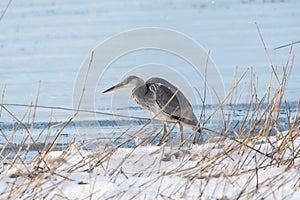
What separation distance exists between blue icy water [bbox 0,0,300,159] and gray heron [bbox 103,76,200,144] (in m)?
0.45

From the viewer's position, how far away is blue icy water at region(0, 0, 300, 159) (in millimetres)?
8539

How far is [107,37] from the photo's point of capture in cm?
1326

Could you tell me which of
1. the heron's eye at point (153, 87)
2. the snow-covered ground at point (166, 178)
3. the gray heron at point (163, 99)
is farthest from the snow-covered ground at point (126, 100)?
the heron's eye at point (153, 87)

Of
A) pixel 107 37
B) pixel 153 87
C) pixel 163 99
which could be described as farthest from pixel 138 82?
pixel 107 37

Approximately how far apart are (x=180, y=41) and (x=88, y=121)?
5055 mm

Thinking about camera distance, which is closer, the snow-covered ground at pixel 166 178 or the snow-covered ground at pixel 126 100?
the snow-covered ground at pixel 166 178

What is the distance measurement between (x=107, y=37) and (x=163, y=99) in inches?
281

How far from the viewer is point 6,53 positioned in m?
12.5

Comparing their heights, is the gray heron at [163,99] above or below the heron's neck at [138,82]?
below

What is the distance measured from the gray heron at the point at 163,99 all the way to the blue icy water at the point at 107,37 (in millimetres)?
455

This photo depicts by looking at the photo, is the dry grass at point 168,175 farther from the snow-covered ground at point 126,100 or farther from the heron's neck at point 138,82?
the heron's neck at point 138,82

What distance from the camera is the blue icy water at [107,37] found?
28.0 feet

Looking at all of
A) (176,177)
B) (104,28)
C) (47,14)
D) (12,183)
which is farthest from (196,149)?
(47,14)

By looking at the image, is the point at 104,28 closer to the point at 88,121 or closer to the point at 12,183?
the point at 88,121
